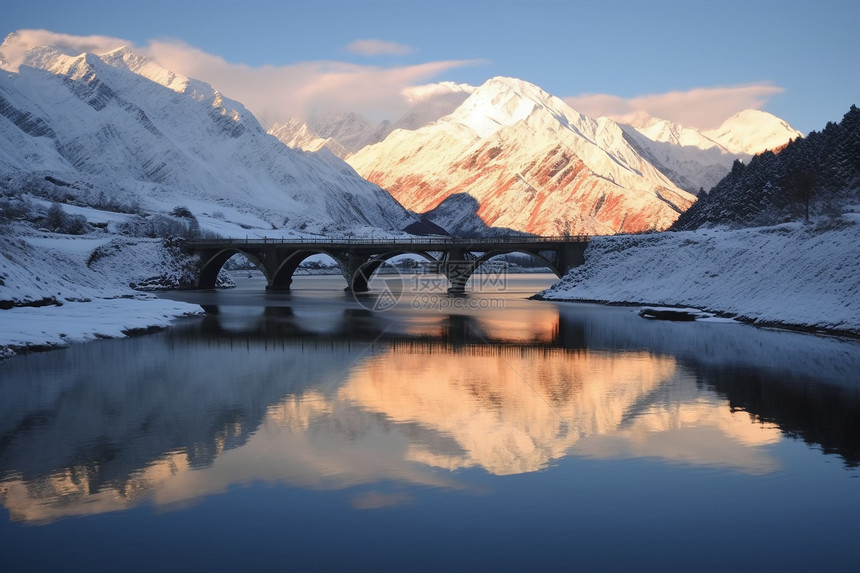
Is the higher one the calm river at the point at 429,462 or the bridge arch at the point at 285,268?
the bridge arch at the point at 285,268

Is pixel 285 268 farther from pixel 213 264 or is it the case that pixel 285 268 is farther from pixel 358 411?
pixel 358 411

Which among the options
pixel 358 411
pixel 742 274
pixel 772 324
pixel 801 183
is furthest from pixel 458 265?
pixel 358 411

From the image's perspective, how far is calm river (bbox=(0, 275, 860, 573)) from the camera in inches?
573

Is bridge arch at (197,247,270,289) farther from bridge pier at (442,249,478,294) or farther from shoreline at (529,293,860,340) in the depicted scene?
shoreline at (529,293,860,340)

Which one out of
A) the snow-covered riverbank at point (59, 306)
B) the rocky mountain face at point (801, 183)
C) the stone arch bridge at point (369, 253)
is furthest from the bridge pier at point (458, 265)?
the snow-covered riverbank at point (59, 306)

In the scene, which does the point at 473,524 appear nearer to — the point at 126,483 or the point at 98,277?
the point at 126,483

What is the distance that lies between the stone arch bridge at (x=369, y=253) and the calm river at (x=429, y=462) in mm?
70832

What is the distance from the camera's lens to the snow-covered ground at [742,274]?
191 feet

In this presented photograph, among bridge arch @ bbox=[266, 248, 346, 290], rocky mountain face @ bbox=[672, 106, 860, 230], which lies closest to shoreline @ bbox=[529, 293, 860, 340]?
rocky mountain face @ bbox=[672, 106, 860, 230]

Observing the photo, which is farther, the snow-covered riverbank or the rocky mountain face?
the rocky mountain face

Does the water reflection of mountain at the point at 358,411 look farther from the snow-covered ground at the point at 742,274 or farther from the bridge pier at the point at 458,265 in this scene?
the bridge pier at the point at 458,265

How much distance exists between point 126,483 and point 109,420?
8060 mm

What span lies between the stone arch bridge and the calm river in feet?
232

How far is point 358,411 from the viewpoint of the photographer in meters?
27.4
